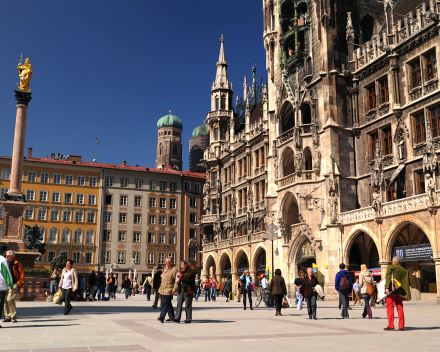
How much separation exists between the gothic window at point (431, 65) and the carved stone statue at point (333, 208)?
9383mm

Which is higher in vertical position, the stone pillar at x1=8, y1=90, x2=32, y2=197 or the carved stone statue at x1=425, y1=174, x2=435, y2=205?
the stone pillar at x1=8, y1=90, x2=32, y2=197

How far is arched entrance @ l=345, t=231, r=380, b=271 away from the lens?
107 ft

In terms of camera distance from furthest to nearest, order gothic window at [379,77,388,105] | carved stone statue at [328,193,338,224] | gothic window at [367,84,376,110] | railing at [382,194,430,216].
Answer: gothic window at [367,84,376,110] < carved stone statue at [328,193,338,224] < gothic window at [379,77,388,105] < railing at [382,194,430,216]

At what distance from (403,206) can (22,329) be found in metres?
Result: 21.1

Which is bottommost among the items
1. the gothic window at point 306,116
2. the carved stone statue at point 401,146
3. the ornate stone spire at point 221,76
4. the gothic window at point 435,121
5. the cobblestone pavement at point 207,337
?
the cobblestone pavement at point 207,337

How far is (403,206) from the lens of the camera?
2648 cm

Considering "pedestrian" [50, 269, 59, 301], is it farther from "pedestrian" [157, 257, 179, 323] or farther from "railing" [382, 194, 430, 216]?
"railing" [382, 194, 430, 216]

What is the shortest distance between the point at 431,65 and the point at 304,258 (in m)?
16.0

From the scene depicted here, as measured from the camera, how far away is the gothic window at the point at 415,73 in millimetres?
29405

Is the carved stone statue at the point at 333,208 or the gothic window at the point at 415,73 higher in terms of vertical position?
the gothic window at the point at 415,73

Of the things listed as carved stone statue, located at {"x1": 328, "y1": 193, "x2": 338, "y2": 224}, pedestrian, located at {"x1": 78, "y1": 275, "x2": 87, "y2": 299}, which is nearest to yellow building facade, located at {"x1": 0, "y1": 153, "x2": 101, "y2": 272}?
pedestrian, located at {"x1": 78, "y1": 275, "x2": 87, "y2": 299}

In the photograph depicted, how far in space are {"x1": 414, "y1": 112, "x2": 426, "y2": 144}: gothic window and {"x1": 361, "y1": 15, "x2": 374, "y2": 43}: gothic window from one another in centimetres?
1106

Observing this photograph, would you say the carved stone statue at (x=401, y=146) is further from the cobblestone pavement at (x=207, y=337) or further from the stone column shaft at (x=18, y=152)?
the stone column shaft at (x=18, y=152)

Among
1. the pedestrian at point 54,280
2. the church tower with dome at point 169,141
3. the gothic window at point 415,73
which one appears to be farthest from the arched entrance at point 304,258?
the church tower with dome at point 169,141
